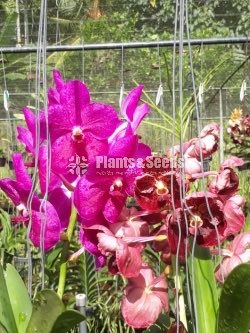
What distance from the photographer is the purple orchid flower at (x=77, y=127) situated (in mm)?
643

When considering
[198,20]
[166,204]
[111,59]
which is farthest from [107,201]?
[198,20]

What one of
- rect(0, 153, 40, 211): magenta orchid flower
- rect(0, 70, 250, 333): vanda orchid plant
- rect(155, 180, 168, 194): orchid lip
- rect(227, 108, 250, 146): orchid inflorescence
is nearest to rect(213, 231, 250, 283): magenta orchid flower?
rect(0, 70, 250, 333): vanda orchid plant

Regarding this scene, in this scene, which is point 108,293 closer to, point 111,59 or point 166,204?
point 166,204

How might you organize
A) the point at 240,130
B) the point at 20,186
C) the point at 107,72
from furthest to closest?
the point at 107,72 < the point at 240,130 < the point at 20,186

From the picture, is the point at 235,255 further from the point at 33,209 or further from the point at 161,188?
the point at 33,209

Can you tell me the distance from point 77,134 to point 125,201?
0.29 ft

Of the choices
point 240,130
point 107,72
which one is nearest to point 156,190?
point 240,130

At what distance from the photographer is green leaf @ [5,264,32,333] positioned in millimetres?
642

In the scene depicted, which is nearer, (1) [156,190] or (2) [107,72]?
(1) [156,190]

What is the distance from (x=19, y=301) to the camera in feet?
2.14

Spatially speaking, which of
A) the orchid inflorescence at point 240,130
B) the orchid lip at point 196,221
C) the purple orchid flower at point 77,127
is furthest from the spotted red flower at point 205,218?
the orchid inflorescence at point 240,130

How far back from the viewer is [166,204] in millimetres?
613

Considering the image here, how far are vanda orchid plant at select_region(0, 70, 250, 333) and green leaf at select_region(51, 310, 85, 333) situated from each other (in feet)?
0.21

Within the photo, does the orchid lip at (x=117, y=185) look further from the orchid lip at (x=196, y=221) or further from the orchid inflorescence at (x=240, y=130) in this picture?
the orchid inflorescence at (x=240, y=130)
